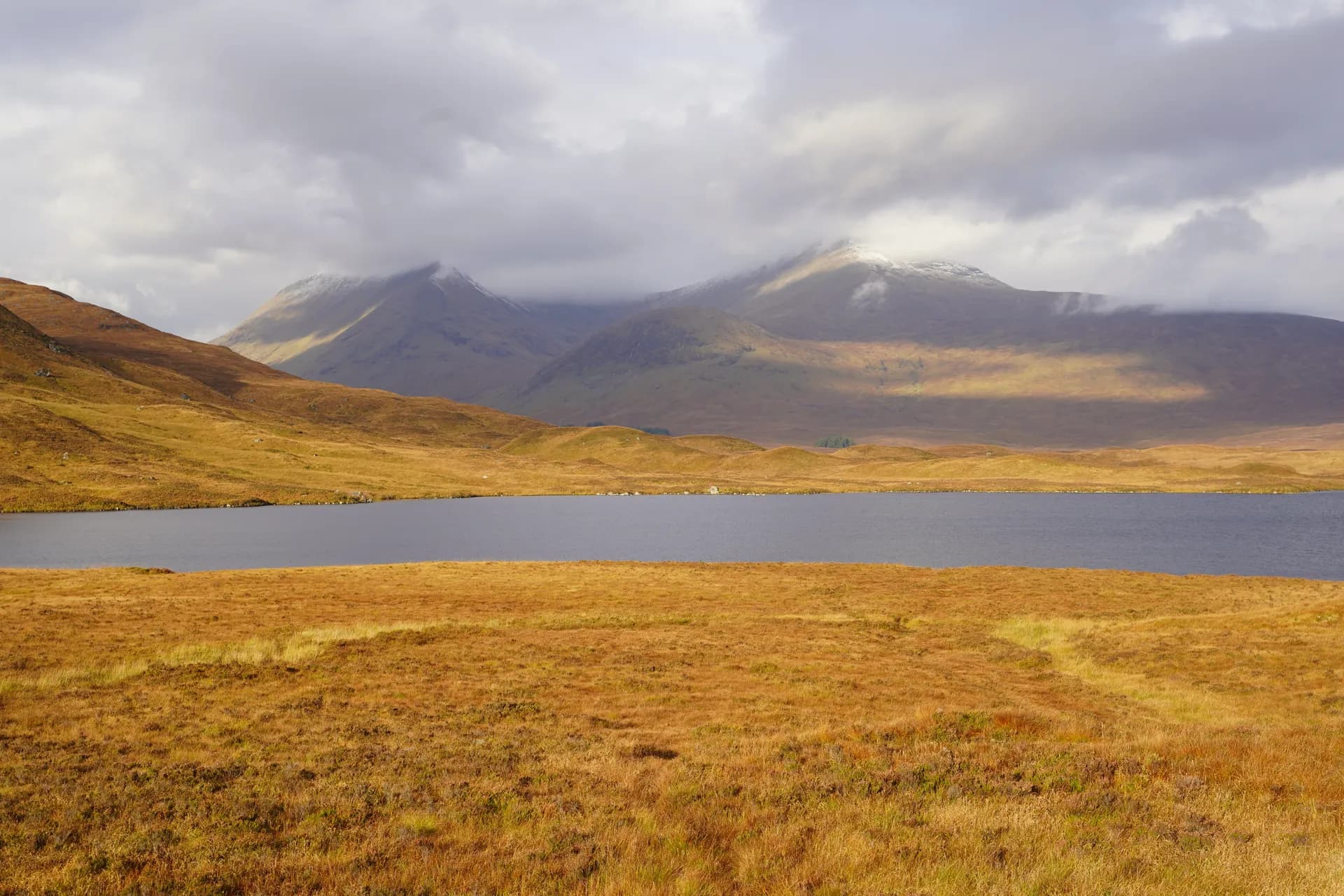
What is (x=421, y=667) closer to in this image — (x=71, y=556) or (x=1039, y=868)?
(x=1039, y=868)

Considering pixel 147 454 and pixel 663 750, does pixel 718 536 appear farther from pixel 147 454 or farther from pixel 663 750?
pixel 147 454

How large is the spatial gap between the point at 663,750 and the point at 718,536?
78.5 metres

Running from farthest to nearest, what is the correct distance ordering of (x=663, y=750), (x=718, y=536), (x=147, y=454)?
(x=147, y=454)
(x=718, y=536)
(x=663, y=750)

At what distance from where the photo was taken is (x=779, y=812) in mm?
13469

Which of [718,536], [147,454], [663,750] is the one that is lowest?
[718,536]

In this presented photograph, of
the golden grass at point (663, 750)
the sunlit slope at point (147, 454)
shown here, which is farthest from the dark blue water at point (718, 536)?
the golden grass at point (663, 750)

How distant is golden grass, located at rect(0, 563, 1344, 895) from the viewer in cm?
1120

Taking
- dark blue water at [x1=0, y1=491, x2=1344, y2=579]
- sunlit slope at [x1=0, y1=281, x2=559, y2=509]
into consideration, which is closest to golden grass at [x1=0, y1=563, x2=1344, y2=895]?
dark blue water at [x1=0, y1=491, x2=1344, y2=579]

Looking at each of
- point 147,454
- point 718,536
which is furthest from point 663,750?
point 147,454

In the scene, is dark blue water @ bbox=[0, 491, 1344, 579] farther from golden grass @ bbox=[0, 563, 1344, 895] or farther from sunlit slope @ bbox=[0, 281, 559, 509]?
golden grass @ bbox=[0, 563, 1344, 895]

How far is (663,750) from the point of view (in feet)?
61.4

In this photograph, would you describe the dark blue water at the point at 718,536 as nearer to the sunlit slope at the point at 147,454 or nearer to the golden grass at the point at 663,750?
the sunlit slope at the point at 147,454

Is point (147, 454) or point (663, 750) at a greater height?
point (147, 454)

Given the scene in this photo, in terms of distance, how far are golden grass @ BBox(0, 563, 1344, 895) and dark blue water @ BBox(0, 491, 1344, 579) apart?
3286 centimetres
